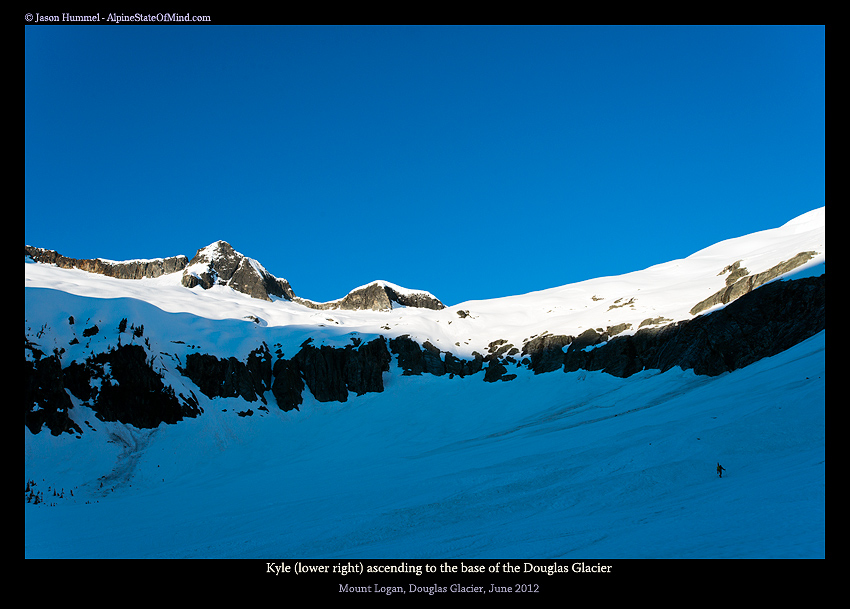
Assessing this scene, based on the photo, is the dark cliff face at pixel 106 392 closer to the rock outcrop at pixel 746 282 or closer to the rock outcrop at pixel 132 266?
the rock outcrop at pixel 746 282

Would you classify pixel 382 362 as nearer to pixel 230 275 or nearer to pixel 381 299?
pixel 381 299

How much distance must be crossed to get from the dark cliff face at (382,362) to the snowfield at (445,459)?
1.57m

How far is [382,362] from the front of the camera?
66.8 metres

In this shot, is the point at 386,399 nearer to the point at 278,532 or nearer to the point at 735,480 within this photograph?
the point at 278,532

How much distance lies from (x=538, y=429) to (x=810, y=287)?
2766cm

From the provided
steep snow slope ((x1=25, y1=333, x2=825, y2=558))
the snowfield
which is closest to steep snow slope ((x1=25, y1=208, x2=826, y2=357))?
the snowfield

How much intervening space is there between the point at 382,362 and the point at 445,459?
111ft

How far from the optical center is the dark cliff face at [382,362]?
144ft

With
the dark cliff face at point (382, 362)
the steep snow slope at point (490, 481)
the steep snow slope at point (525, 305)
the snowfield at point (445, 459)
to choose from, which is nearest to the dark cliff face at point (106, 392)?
the dark cliff face at point (382, 362)

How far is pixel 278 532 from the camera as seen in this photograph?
69.3ft

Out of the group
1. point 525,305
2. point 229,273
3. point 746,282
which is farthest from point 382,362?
point 229,273
